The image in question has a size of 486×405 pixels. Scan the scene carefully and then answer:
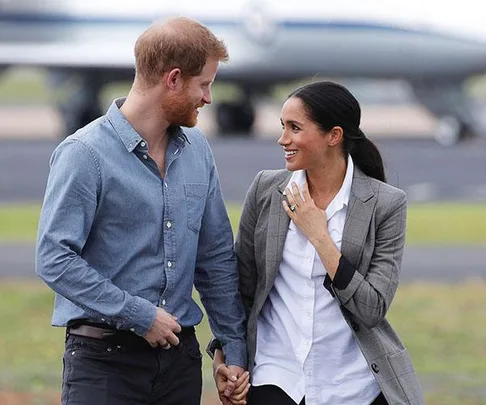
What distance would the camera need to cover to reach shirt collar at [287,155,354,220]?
439 centimetres

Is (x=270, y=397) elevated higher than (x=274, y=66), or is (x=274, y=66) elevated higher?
(x=274, y=66)

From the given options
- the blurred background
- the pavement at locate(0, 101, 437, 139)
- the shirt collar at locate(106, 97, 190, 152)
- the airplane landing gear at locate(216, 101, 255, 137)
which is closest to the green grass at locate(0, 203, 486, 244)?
the blurred background

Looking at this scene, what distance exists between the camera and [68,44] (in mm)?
33281

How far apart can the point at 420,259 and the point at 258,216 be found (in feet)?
29.2

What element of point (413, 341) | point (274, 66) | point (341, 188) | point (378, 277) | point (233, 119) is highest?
point (274, 66)

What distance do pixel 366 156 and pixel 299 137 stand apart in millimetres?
286

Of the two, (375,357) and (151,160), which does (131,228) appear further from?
(375,357)

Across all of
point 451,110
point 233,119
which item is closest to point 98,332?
point 451,110

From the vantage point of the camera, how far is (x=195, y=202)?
435 cm

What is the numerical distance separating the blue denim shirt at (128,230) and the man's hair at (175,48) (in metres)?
0.22

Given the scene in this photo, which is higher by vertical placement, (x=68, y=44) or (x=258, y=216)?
(x=68, y=44)

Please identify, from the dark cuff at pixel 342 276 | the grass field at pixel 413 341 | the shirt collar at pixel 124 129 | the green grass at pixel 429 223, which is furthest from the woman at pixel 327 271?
the green grass at pixel 429 223

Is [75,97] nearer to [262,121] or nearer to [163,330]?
[262,121]

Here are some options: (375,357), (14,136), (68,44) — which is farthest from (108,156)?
(14,136)
